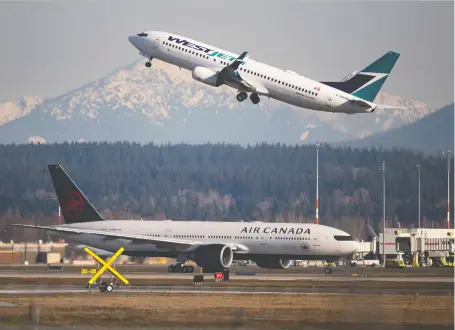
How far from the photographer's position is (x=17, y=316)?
62062 millimetres

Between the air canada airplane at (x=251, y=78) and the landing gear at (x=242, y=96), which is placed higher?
the air canada airplane at (x=251, y=78)

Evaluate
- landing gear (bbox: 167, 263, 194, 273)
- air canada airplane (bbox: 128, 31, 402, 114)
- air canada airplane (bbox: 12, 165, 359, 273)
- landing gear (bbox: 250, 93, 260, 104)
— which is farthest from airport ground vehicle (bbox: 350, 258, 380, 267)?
landing gear (bbox: 250, 93, 260, 104)

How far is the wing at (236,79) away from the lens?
103m

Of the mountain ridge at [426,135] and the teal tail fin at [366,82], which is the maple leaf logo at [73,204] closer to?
the teal tail fin at [366,82]

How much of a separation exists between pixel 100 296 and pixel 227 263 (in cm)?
4166

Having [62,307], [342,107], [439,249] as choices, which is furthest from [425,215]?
[62,307]

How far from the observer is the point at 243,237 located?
123 metres

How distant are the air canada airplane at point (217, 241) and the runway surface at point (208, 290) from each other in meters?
26.4

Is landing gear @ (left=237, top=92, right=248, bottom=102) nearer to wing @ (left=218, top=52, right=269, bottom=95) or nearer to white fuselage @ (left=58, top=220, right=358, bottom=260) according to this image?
wing @ (left=218, top=52, right=269, bottom=95)

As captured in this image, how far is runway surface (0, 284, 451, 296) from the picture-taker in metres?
85.4

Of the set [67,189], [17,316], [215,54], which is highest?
[215,54]

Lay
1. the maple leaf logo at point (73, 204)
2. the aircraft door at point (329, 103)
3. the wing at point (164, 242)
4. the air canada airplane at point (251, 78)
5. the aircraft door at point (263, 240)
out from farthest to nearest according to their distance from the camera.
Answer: the maple leaf logo at point (73, 204), the wing at point (164, 242), the aircraft door at point (263, 240), the aircraft door at point (329, 103), the air canada airplane at point (251, 78)

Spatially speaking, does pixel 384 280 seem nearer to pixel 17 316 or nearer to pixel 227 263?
pixel 227 263

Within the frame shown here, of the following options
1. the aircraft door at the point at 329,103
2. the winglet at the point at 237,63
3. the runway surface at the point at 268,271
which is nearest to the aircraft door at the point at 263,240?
the runway surface at the point at 268,271
